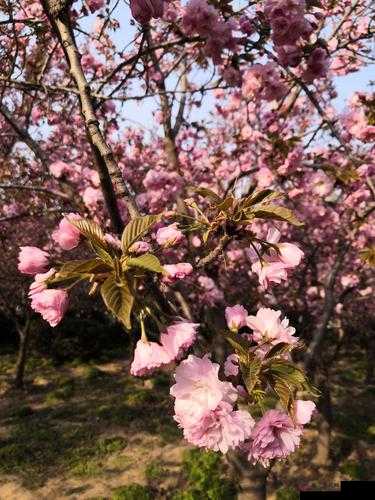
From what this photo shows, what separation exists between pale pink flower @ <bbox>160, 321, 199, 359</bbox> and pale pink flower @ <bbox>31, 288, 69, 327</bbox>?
12.6 inches

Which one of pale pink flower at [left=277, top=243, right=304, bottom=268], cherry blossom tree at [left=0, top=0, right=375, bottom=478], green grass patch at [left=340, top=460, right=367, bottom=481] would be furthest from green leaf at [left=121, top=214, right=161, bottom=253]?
green grass patch at [left=340, top=460, right=367, bottom=481]

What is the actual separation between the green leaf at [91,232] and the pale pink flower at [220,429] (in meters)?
0.59

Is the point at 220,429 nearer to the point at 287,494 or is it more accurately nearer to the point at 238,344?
the point at 238,344

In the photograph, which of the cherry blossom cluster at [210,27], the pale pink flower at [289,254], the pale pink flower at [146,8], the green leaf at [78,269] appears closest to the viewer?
the green leaf at [78,269]

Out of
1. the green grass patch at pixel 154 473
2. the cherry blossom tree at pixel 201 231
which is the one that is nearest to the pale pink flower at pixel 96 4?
the cherry blossom tree at pixel 201 231

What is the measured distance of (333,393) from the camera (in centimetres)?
1124

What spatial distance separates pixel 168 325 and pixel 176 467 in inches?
261

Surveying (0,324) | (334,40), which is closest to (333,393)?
(334,40)

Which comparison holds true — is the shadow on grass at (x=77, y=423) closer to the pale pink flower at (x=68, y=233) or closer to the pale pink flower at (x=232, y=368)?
the pale pink flower at (x=232, y=368)

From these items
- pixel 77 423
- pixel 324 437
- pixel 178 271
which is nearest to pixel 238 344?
pixel 178 271

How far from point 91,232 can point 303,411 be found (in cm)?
89

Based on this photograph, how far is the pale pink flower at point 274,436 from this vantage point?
64.2 inches

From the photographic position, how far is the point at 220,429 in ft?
5.20

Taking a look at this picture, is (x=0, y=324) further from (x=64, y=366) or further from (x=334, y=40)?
(x=334, y=40)
